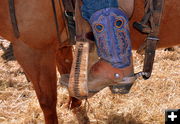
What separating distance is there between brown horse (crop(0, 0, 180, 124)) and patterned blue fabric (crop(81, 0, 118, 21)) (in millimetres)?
214

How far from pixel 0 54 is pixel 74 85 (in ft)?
11.1

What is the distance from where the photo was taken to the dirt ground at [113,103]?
277 cm

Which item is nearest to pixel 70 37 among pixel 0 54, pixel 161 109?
pixel 161 109

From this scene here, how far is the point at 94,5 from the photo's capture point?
1702 mm

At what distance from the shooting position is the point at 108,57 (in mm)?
1805

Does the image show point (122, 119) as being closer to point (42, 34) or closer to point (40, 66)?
point (40, 66)

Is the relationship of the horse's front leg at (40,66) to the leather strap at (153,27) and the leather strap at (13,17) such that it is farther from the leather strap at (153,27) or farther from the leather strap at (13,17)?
the leather strap at (153,27)

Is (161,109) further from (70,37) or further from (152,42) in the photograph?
(70,37)

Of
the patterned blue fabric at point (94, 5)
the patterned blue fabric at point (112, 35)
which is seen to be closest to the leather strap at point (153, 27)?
the patterned blue fabric at point (112, 35)

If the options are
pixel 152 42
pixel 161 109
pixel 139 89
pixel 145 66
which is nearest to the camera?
pixel 152 42

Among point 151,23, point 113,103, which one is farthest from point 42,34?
point 113,103

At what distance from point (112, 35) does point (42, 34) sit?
532mm

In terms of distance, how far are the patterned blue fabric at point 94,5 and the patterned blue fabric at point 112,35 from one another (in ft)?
0.09

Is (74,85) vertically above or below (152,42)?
below
